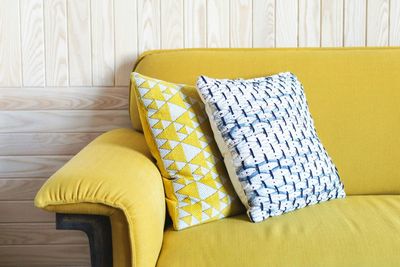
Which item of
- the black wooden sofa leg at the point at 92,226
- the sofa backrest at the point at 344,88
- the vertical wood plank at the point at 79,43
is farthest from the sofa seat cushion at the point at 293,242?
the vertical wood plank at the point at 79,43

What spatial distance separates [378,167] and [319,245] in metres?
0.53

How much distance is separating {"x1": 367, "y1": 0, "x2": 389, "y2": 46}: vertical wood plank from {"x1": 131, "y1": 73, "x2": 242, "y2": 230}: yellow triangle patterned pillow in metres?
0.81

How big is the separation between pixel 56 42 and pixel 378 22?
111cm

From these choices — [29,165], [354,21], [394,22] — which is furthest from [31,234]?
[394,22]

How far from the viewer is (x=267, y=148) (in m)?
1.42

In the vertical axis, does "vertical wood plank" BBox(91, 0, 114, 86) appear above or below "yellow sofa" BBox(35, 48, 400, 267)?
above

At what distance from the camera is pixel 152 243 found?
122 cm

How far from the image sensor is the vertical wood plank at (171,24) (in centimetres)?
196

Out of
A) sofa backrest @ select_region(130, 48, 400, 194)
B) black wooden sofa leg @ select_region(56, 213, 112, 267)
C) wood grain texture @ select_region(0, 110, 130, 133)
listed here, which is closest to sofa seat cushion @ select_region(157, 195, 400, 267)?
black wooden sofa leg @ select_region(56, 213, 112, 267)

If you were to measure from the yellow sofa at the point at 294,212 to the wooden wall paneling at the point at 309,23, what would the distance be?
173 mm

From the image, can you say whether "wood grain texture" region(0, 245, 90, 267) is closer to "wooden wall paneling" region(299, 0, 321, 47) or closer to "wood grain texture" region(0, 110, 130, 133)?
"wood grain texture" region(0, 110, 130, 133)

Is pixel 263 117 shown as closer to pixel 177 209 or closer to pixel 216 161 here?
pixel 216 161

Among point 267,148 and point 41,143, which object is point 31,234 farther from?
point 267,148

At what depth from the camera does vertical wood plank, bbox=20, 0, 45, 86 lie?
1960 mm
